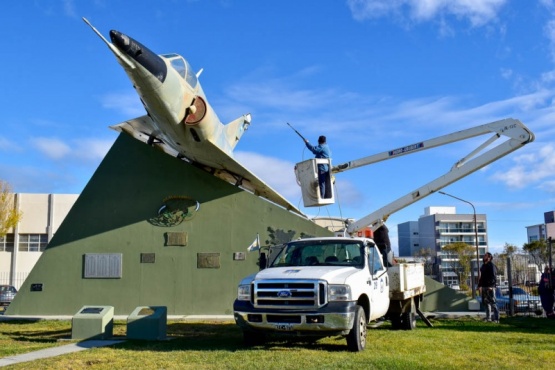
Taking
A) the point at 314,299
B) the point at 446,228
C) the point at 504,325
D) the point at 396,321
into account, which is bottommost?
the point at 504,325

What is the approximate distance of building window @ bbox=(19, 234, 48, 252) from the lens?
144 ft

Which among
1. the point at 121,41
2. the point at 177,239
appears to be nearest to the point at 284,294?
the point at 121,41

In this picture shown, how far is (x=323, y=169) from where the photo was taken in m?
15.8

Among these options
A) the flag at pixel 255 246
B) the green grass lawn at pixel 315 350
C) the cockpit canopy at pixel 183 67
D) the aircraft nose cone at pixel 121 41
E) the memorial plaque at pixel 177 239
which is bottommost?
the green grass lawn at pixel 315 350

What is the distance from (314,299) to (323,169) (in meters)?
7.38

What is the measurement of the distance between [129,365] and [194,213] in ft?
30.6

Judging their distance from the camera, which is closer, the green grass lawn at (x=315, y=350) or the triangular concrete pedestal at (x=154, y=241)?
the green grass lawn at (x=315, y=350)

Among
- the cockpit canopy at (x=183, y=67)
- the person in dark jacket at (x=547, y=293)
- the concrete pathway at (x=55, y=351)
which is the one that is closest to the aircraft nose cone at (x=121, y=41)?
the cockpit canopy at (x=183, y=67)

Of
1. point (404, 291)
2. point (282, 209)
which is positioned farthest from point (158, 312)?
point (282, 209)

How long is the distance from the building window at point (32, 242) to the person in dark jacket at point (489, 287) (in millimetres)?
37993

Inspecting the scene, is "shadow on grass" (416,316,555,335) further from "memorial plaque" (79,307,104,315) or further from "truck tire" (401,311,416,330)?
"memorial plaque" (79,307,104,315)

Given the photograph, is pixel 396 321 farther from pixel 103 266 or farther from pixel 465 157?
pixel 103 266

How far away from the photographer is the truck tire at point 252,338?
385 inches

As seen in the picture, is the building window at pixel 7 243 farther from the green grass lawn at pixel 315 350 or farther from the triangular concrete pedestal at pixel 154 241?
the green grass lawn at pixel 315 350
